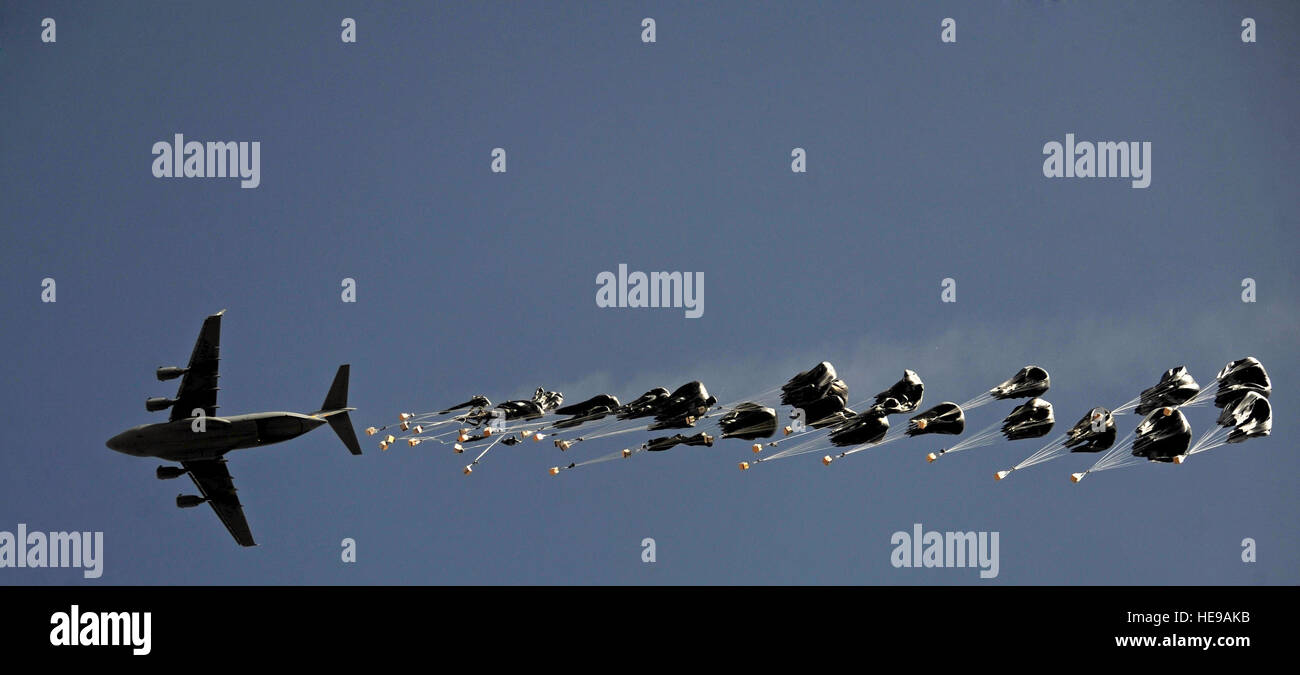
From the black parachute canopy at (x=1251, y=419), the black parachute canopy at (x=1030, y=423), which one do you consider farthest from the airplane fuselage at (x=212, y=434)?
the black parachute canopy at (x=1251, y=419)

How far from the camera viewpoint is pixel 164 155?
88.2 metres

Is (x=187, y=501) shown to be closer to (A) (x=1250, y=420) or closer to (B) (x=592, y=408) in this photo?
(B) (x=592, y=408)

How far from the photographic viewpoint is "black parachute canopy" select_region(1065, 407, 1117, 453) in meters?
80.4

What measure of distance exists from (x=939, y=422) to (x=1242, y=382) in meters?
18.5

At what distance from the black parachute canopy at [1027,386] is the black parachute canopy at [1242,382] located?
9.85 meters

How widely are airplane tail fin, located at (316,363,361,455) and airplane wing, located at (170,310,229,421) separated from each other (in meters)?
5.81

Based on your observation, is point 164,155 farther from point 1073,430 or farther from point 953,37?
point 1073,430

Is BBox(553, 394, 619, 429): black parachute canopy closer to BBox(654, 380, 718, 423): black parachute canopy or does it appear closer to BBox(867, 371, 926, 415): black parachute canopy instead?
BBox(654, 380, 718, 423): black parachute canopy

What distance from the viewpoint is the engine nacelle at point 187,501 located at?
81.9 m

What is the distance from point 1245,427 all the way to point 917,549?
1951 cm

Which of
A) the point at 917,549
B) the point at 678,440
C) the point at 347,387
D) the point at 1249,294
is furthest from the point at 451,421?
the point at 1249,294

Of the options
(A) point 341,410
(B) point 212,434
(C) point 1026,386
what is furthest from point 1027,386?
(B) point 212,434

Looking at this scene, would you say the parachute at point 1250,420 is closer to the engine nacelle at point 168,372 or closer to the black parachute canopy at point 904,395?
the black parachute canopy at point 904,395

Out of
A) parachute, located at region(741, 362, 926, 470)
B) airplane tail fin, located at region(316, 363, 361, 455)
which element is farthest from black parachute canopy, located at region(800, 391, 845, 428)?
airplane tail fin, located at region(316, 363, 361, 455)
